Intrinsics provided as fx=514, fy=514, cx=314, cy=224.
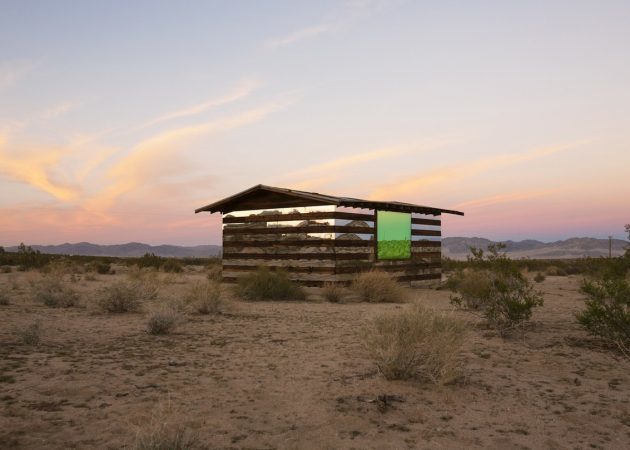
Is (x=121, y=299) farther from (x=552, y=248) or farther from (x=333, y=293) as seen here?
(x=552, y=248)

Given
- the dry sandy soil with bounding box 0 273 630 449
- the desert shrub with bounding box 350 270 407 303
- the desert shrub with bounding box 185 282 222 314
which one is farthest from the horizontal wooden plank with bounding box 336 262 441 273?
the dry sandy soil with bounding box 0 273 630 449

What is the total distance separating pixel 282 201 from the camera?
16.5 meters

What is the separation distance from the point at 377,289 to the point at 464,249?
12674 cm

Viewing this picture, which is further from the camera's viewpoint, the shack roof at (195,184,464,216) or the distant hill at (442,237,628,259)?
the distant hill at (442,237,628,259)

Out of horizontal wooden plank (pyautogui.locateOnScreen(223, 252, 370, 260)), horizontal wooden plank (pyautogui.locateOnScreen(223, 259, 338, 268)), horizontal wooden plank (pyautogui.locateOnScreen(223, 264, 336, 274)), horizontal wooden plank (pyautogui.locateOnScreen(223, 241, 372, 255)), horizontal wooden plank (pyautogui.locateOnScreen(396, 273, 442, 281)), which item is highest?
horizontal wooden plank (pyautogui.locateOnScreen(223, 241, 372, 255))

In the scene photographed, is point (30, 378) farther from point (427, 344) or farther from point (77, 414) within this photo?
point (427, 344)

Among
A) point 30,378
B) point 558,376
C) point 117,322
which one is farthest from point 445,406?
point 117,322

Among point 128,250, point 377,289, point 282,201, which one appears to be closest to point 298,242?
point 282,201

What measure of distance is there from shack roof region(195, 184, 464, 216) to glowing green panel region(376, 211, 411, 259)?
27 centimetres

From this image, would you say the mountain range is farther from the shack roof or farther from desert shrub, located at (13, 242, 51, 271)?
the shack roof

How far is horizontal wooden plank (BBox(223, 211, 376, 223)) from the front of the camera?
1515 cm

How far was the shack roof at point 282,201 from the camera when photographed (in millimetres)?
15359

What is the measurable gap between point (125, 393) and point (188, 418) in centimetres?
99

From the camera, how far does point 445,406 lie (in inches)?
180
